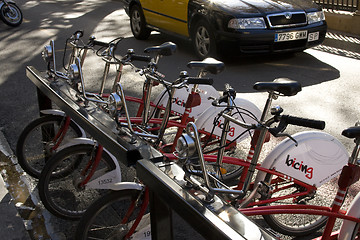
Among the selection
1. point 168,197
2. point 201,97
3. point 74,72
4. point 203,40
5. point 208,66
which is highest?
point 208,66

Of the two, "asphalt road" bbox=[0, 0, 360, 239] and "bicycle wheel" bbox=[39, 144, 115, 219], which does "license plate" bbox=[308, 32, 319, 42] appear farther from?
"bicycle wheel" bbox=[39, 144, 115, 219]

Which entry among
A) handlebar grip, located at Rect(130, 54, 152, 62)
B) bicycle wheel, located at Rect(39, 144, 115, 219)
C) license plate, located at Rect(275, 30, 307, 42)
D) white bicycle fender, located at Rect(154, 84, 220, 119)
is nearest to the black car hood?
license plate, located at Rect(275, 30, 307, 42)

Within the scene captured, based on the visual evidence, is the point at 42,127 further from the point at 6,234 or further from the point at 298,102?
the point at 298,102

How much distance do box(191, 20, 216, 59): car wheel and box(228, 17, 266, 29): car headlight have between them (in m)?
0.48

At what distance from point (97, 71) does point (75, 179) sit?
4.59 meters

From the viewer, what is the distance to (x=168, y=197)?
2.43 metres

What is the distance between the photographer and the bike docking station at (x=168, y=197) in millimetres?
2227

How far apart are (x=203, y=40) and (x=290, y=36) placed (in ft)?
5.00

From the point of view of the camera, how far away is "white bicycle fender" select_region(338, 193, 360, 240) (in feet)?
9.67

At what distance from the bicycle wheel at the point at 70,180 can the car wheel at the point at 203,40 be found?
4471 millimetres

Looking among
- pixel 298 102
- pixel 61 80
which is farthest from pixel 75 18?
pixel 61 80

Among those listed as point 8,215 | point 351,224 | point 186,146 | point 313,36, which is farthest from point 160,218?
point 313,36

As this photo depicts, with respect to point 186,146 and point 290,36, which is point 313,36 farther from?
point 186,146

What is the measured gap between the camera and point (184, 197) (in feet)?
7.77
